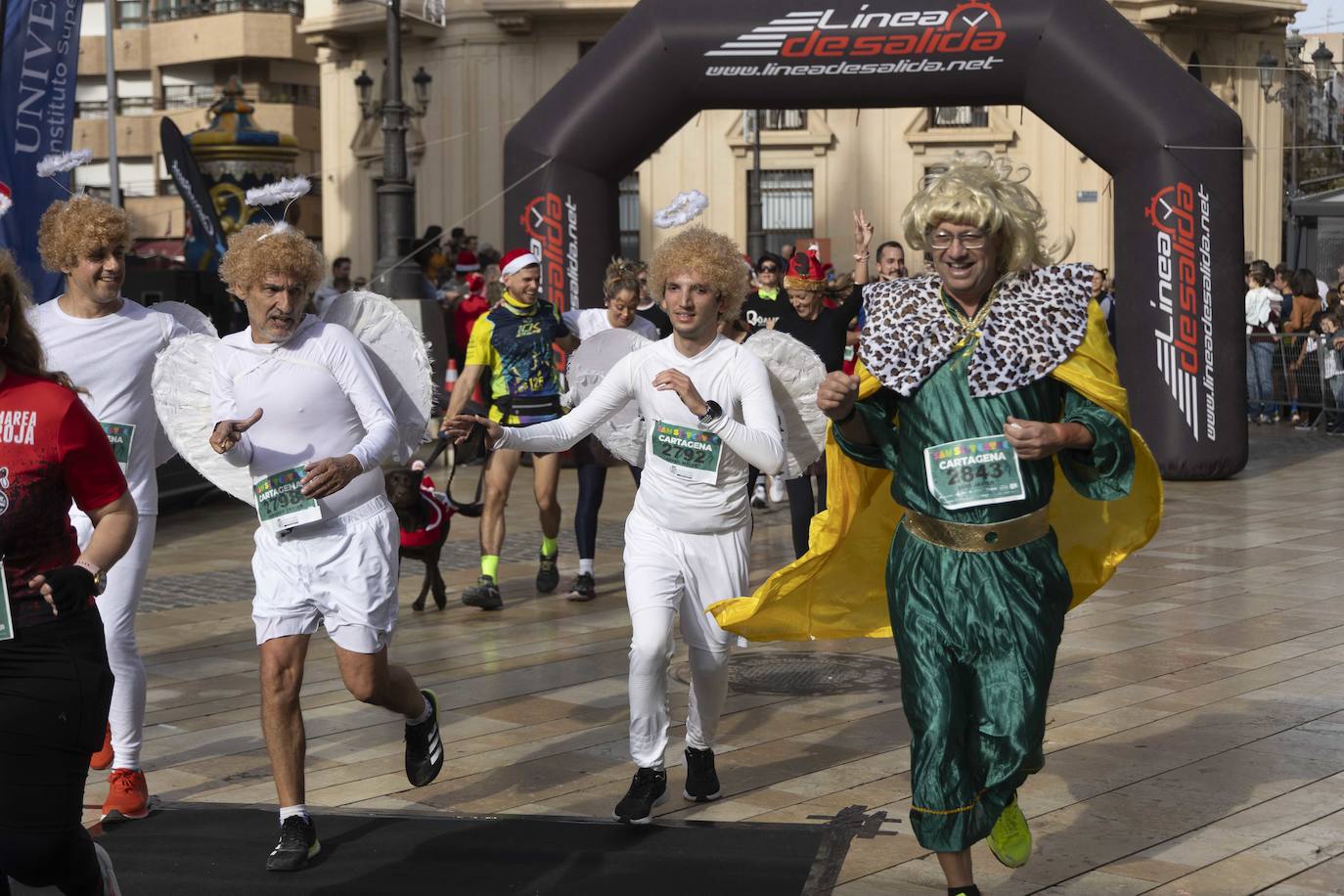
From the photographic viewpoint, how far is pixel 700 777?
18.9ft

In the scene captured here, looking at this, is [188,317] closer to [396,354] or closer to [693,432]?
[396,354]

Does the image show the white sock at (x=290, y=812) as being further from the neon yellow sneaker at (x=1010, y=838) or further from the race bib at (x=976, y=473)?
the race bib at (x=976, y=473)

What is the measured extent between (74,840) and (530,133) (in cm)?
1183

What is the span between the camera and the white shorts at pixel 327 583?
5188 mm

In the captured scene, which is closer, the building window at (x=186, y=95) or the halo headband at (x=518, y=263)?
the halo headband at (x=518, y=263)

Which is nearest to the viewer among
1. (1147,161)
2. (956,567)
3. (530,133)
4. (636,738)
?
(956,567)

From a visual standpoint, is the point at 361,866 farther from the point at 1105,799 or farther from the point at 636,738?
the point at 1105,799

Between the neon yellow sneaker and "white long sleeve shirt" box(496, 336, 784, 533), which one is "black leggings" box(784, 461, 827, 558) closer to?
"white long sleeve shirt" box(496, 336, 784, 533)

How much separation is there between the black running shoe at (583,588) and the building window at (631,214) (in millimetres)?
25818

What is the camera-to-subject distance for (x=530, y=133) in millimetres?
15188

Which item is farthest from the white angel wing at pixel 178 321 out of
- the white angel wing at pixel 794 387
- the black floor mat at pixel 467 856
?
the white angel wing at pixel 794 387

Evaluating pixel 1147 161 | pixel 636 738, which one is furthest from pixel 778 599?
pixel 1147 161

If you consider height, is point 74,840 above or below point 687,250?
below

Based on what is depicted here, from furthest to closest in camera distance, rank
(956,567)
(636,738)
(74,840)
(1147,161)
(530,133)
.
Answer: (530,133)
(1147,161)
(636,738)
(956,567)
(74,840)
